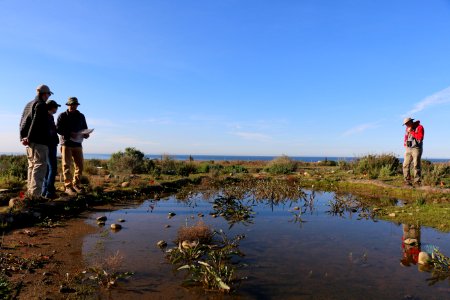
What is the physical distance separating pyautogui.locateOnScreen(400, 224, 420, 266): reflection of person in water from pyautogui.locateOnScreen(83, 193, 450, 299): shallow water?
0.02 meters

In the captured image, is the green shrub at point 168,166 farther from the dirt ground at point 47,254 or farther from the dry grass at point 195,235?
the dry grass at point 195,235

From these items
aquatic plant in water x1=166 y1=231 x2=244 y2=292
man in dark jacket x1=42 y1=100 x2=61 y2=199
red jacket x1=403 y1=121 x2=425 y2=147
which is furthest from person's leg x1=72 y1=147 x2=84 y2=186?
red jacket x1=403 y1=121 x2=425 y2=147

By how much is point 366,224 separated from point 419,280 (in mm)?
3326

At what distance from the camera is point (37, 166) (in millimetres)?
7438

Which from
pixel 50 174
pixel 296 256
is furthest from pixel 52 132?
pixel 296 256

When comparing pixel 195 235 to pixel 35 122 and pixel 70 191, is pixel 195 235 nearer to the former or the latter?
pixel 35 122

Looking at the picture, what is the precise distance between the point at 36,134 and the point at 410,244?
791 cm

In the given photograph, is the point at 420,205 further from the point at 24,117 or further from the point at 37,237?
the point at 24,117

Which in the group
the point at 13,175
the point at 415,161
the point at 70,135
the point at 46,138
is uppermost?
the point at 70,135

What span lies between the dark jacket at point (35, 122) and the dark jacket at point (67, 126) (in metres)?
1.32

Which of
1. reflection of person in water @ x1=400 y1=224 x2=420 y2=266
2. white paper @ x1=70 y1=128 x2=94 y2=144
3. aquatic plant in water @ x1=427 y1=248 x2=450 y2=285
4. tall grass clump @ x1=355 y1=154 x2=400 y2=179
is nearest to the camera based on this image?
aquatic plant in water @ x1=427 y1=248 x2=450 y2=285

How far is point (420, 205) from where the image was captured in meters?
9.05

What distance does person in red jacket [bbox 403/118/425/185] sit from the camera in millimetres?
11750

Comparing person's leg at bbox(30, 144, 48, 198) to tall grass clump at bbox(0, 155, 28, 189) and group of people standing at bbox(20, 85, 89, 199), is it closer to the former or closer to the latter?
group of people standing at bbox(20, 85, 89, 199)
